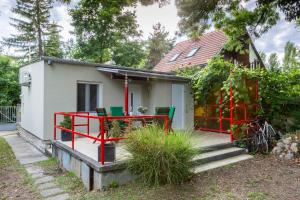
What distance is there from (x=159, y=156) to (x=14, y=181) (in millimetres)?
3798

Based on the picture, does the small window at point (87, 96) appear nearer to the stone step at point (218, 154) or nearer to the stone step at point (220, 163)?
the stone step at point (218, 154)

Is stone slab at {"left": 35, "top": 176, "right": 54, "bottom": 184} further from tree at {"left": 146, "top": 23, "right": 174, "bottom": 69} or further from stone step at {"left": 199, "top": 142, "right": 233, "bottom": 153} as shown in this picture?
tree at {"left": 146, "top": 23, "right": 174, "bottom": 69}

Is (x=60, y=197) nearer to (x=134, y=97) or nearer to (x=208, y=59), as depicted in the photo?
(x=134, y=97)

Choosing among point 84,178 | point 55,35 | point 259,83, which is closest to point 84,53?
point 55,35

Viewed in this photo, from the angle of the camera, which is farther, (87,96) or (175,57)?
(175,57)

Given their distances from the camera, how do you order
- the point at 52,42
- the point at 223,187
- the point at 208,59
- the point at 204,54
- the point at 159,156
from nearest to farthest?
the point at 159,156 → the point at 223,187 → the point at 208,59 → the point at 204,54 → the point at 52,42

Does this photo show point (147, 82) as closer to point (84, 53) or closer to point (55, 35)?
point (84, 53)

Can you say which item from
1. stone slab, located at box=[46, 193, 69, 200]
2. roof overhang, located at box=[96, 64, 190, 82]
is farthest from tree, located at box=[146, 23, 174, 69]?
stone slab, located at box=[46, 193, 69, 200]

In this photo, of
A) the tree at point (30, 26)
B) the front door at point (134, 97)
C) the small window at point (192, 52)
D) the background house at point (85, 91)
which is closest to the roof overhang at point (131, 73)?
the background house at point (85, 91)

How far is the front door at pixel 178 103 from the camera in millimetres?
10406

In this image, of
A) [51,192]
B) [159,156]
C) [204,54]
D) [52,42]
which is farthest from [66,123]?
[52,42]

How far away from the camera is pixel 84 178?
16.9ft

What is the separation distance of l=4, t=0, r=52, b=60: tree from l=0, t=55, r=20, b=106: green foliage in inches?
333

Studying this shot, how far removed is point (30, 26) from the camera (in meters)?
24.6
